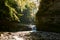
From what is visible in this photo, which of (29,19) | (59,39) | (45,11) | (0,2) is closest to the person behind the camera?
(59,39)

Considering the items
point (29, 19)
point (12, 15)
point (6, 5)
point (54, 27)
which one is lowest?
point (29, 19)

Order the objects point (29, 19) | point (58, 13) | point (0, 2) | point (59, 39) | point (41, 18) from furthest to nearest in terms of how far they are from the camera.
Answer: point (29, 19), point (41, 18), point (0, 2), point (58, 13), point (59, 39)

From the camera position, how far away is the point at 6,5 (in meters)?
11.3

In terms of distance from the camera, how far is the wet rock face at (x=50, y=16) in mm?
10492

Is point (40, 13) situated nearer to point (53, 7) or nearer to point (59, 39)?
point (53, 7)

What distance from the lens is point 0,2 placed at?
36.4ft

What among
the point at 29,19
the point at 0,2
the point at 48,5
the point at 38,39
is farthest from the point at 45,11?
the point at 29,19

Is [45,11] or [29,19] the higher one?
[45,11]

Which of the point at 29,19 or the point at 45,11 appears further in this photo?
the point at 29,19

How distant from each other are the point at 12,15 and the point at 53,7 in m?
3.09

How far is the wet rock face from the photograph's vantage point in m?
10.5

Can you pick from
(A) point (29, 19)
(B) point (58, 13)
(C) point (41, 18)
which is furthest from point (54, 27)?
(A) point (29, 19)

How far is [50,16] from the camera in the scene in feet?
36.8

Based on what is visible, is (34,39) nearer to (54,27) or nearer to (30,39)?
(30,39)
